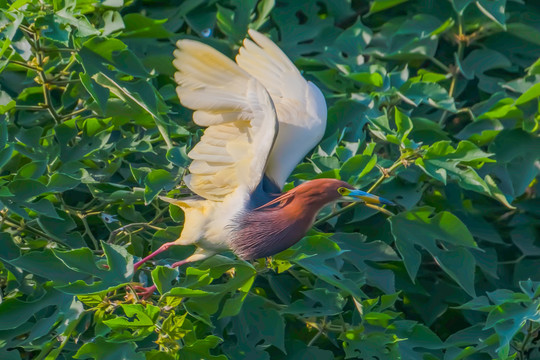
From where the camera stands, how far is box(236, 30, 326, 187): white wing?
3209 mm

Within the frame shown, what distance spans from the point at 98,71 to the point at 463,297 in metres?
1.45

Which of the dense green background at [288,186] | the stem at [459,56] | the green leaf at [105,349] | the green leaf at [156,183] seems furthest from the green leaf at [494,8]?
the green leaf at [105,349]

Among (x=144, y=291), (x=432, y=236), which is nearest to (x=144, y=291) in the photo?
(x=144, y=291)

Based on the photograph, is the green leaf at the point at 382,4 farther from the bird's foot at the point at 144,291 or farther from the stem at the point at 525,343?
the bird's foot at the point at 144,291

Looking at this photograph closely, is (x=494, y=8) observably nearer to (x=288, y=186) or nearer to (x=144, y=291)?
(x=288, y=186)

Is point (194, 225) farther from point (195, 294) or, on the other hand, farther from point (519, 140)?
point (519, 140)

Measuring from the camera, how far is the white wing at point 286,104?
321 cm

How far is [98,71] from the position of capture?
10.0ft

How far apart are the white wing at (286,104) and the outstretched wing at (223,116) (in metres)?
0.16

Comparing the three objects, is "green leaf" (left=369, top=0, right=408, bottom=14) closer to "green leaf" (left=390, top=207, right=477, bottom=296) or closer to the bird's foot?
"green leaf" (left=390, top=207, right=477, bottom=296)

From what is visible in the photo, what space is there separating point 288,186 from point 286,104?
260 mm

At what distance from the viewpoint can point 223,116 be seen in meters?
3.00

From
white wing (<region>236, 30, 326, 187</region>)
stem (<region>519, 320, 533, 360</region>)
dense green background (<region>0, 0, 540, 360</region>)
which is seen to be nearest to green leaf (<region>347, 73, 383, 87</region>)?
dense green background (<region>0, 0, 540, 360</region>)

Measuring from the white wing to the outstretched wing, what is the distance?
157 millimetres
